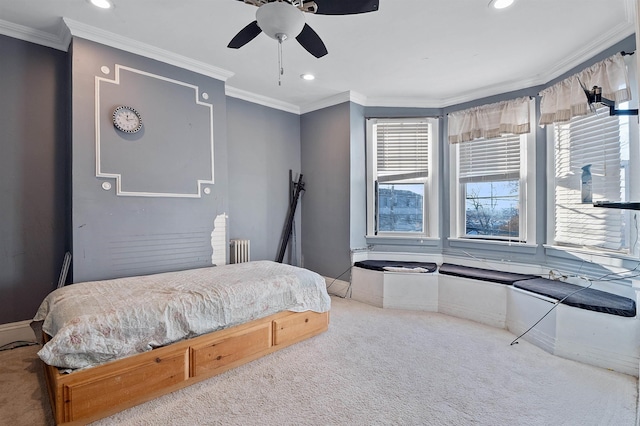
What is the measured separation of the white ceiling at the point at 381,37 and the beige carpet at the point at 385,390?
105 inches

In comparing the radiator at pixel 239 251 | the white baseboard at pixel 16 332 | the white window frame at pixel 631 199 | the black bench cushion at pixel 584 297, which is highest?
the white window frame at pixel 631 199

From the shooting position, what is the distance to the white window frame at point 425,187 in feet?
13.4

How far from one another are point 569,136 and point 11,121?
5.13 m

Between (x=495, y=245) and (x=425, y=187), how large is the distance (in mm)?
1109

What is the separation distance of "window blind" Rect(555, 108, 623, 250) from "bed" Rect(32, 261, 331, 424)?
2.58m

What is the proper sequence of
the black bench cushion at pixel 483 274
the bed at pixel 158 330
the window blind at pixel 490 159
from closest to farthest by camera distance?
1. the bed at pixel 158 330
2. the black bench cushion at pixel 483 274
3. the window blind at pixel 490 159

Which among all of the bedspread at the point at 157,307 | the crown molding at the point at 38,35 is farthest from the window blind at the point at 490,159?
the crown molding at the point at 38,35

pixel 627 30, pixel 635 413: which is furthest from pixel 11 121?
pixel 627 30

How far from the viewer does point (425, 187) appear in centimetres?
414

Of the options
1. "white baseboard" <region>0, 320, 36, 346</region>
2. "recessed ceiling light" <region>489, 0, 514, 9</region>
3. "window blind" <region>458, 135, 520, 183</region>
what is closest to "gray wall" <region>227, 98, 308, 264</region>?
"white baseboard" <region>0, 320, 36, 346</region>

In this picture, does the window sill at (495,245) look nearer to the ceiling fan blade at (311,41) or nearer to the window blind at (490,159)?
the window blind at (490,159)

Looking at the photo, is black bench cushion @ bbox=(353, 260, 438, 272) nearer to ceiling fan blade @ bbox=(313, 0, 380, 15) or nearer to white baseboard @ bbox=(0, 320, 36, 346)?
ceiling fan blade @ bbox=(313, 0, 380, 15)

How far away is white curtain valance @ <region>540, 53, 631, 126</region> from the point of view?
247 cm

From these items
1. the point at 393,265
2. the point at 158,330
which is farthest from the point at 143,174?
the point at 393,265
